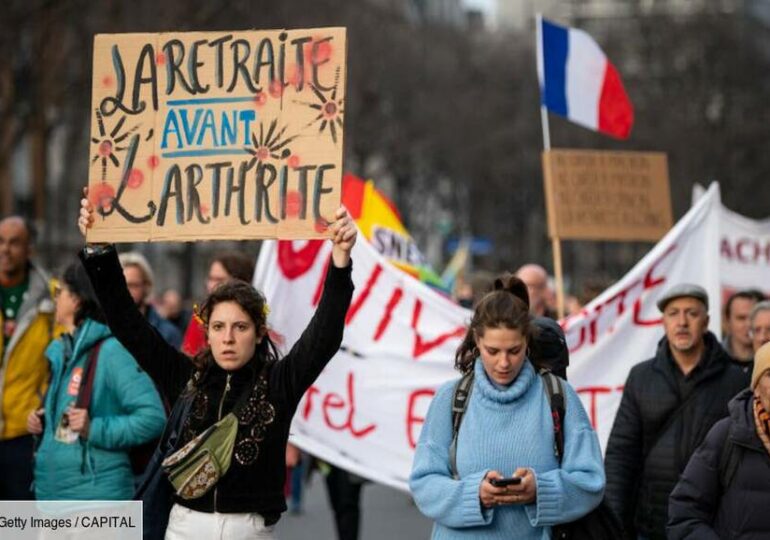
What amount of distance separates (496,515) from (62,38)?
85.1ft

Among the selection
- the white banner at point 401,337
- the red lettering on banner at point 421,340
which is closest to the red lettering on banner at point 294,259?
the white banner at point 401,337

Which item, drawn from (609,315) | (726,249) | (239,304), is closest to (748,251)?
(726,249)

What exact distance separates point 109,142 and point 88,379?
120 cm

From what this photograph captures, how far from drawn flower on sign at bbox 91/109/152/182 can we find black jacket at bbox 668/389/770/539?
87.3 inches

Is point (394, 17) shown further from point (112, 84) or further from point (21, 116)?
point (112, 84)

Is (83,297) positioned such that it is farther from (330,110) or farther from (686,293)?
(686,293)

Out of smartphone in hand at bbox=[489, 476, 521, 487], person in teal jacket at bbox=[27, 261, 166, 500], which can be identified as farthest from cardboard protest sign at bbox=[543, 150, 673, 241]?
smartphone in hand at bbox=[489, 476, 521, 487]

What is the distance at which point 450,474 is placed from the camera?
5.25 meters

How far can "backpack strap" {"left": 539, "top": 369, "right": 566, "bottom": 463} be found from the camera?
5184 mm

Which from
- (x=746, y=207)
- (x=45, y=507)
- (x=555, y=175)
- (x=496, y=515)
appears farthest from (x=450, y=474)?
(x=746, y=207)

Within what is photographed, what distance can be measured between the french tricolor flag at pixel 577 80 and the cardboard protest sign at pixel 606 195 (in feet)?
1.29

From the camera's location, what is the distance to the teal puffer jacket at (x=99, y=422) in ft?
22.2

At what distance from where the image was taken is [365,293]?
29.5 ft

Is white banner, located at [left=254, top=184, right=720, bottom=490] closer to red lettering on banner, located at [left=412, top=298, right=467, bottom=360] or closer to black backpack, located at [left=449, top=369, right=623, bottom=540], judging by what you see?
red lettering on banner, located at [left=412, top=298, right=467, bottom=360]
